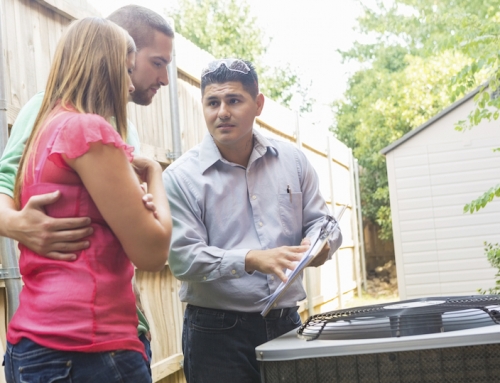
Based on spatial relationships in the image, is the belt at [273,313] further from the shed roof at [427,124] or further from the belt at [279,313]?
the shed roof at [427,124]

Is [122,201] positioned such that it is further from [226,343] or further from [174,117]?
[174,117]

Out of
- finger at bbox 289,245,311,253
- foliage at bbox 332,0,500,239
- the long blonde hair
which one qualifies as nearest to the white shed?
foliage at bbox 332,0,500,239

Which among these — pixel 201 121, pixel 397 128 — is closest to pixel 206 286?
pixel 201 121

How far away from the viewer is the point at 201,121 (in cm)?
580

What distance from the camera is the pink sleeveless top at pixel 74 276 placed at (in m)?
1.49

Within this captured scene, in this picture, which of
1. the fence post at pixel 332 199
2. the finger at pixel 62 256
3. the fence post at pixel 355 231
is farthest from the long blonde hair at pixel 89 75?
the fence post at pixel 355 231

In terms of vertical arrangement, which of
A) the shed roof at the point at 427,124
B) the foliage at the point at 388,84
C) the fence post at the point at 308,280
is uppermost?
the foliage at the point at 388,84

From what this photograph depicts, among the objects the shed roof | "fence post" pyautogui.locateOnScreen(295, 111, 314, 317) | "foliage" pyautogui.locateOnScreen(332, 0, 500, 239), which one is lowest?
"fence post" pyautogui.locateOnScreen(295, 111, 314, 317)

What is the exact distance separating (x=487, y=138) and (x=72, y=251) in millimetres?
9804

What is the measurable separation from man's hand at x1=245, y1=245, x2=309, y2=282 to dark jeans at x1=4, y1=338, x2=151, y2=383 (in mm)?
743

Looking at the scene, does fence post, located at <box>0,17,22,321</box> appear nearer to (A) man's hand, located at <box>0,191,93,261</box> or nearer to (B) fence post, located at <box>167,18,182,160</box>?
(A) man's hand, located at <box>0,191,93,261</box>

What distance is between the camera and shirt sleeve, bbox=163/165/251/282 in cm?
240

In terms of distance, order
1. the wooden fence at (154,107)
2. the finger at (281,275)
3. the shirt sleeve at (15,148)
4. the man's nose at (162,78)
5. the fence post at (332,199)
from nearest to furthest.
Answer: the shirt sleeve at (15,148) → the finger at (281,275) → the man's nose at (162,78) → the wooden fence at (154,107) → the fence post at (332,199)

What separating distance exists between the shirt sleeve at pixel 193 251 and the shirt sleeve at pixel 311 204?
395 mm
